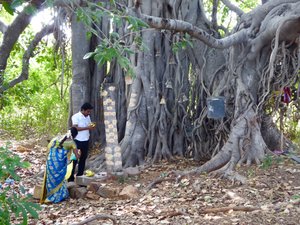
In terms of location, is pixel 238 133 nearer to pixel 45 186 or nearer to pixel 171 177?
pixel 171 177

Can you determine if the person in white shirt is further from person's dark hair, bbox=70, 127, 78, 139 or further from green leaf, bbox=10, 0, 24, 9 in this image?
green leaf, bbox=10, 0, 24, 9

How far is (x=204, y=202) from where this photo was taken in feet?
15.9

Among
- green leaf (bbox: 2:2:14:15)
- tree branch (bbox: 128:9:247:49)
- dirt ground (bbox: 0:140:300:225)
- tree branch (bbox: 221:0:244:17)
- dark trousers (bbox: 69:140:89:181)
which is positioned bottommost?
dirt ground (bbox: 0:140:300:225)

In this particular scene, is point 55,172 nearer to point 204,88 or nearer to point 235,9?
point 204,88

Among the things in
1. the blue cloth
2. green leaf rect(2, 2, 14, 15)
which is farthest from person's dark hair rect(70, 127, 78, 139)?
green leaf rect(2, 2, 14, 15)

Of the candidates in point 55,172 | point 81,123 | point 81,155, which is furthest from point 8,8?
point 81,155

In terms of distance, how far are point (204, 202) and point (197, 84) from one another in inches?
108

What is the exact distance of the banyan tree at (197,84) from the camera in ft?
19.8

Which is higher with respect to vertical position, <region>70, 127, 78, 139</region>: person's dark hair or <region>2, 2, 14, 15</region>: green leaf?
<region>2, 2, 14, 15</region>: green leaf

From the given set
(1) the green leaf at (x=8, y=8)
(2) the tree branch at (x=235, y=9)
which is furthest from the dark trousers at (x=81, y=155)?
(1) the green leaf at (x=8, y=8)

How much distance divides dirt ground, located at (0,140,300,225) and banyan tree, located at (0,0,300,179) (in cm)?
43

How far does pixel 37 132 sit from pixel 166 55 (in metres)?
4.55

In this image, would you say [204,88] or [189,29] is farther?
[204,88]

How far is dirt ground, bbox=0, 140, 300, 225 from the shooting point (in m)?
4.24
